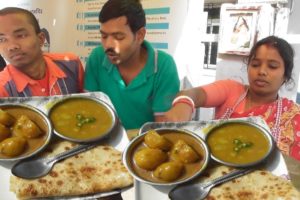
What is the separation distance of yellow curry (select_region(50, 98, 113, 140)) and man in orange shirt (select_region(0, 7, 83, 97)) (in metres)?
0.21

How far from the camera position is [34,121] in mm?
602

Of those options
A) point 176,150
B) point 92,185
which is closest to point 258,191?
point 176,150

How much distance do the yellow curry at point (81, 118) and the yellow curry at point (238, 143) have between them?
0.72ft

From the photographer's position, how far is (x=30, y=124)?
0.57m

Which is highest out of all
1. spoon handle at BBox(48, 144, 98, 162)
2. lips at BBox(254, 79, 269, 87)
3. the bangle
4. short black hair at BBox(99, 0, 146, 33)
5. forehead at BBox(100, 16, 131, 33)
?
short black hair at BBox(99, 0, 146, 33)

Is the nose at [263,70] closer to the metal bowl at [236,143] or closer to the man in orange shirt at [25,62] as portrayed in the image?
the metal bowl at [236,143]

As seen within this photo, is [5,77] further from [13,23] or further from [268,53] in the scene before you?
[268,53]

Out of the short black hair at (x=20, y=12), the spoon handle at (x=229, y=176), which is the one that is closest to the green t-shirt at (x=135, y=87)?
the short black hair at (x=20, y=12)

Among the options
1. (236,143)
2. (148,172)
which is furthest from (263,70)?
(148,172)

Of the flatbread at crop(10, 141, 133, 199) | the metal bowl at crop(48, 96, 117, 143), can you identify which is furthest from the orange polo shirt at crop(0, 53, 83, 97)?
the flatbread at crop(10, 141, 133, 199)

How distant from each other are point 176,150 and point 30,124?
285 mm

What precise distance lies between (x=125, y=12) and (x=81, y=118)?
0.43m

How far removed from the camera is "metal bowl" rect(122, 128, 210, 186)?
51cm

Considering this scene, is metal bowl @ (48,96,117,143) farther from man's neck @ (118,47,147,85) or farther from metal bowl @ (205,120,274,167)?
man's neck @ (118,47,147,85)
